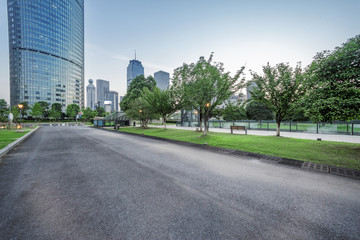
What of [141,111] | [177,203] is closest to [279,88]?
[177,203]

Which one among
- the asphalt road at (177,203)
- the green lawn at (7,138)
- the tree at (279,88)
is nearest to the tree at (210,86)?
the tree at (279,88)

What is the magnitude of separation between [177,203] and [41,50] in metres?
139

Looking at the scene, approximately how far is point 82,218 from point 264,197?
3.94 m

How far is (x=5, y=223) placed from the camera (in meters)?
2.54

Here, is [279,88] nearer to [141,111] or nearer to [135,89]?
[141,111]

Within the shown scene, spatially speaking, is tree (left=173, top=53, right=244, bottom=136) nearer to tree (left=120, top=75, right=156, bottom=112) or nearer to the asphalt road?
the asphalt road

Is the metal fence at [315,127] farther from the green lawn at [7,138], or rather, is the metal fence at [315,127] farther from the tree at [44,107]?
the tree at [44,107]

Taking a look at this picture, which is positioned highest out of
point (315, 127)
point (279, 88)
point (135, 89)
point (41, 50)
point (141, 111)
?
point (41, 50)

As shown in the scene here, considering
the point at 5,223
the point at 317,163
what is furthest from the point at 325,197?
the point at 5,223

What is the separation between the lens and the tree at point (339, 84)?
626 centimetres

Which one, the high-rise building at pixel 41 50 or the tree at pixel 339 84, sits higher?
the high-rise building at pixel 41 50

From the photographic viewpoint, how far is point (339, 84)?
6.72 meters

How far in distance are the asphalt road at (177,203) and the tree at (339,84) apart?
3.69 m

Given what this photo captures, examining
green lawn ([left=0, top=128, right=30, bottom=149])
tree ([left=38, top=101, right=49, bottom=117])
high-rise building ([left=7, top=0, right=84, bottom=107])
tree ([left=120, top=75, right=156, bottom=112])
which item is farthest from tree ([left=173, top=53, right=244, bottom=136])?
high-rise building ([left=7, top=0, right=84, bottom=107])
